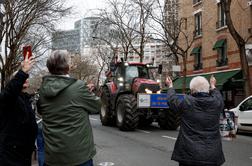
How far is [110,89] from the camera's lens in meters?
17.4

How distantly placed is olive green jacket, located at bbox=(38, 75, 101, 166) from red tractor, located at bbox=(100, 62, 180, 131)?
1060 centimetres

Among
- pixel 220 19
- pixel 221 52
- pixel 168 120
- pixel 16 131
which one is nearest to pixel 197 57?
pixel 221 52

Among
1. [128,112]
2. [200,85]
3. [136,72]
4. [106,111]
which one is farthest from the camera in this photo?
[106,111]

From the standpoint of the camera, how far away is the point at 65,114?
3693mm

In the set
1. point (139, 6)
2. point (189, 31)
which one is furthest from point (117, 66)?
point (189, 31)

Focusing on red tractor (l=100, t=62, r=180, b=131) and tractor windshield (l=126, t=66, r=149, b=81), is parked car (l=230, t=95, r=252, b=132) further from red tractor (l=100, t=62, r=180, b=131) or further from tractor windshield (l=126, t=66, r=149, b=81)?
tractor windshield (l=126, t=66, r=149, b=81)

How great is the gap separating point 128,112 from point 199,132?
1020cm

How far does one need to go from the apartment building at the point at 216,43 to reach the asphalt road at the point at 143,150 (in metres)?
11.2

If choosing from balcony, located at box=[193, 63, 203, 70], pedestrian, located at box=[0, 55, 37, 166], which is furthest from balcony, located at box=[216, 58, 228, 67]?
pedestrian, located at box=[0, 55, 37, 166]

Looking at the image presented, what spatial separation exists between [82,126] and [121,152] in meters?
6.89

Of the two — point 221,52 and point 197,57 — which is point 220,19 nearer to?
point 221,52

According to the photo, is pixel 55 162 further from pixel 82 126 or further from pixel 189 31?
pixel 189 31

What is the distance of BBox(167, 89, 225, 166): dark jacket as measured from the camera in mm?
4492

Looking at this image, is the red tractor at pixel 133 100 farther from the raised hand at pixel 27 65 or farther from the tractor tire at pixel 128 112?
the raised hand at pixel 27 65
